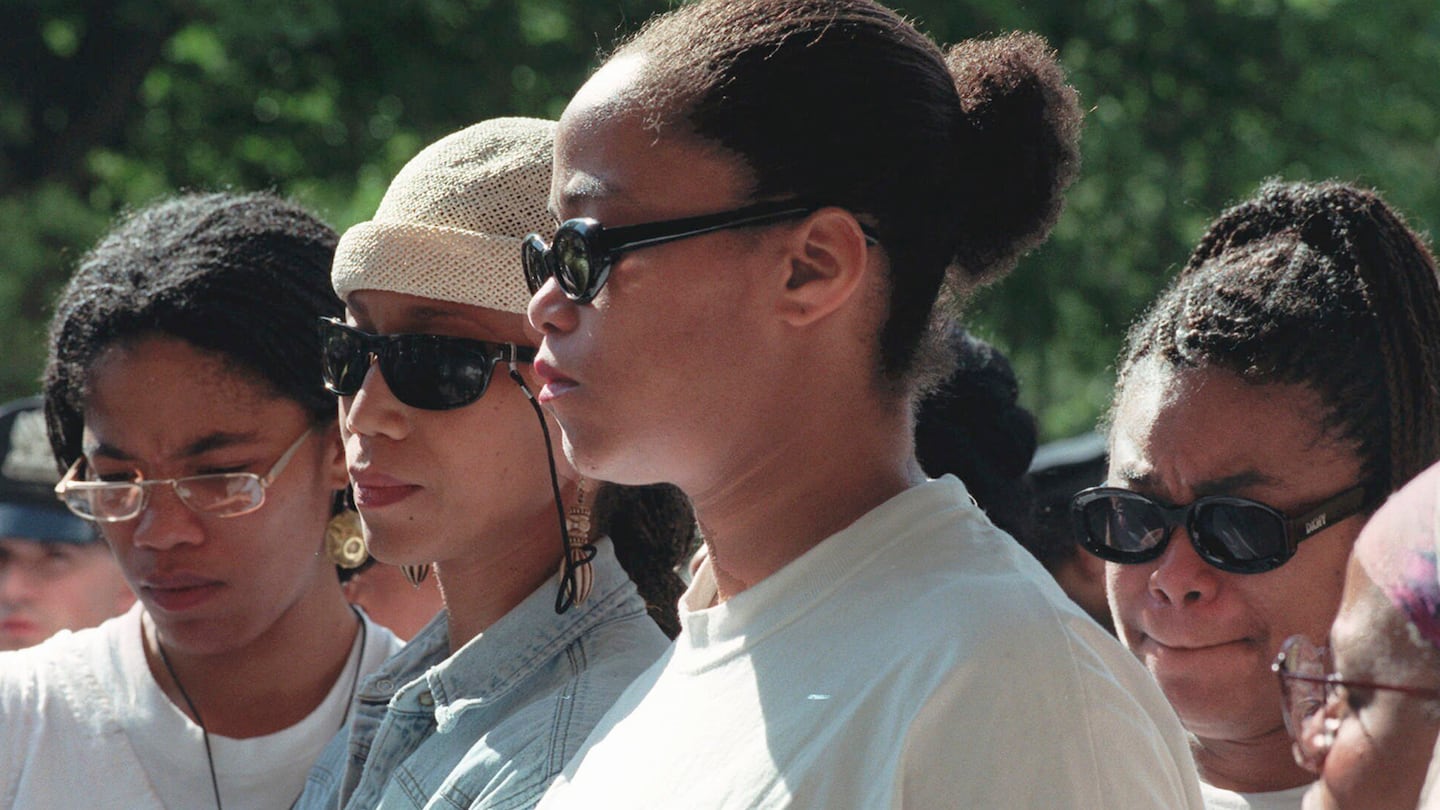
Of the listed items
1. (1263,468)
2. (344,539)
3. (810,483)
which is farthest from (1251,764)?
(344,539)

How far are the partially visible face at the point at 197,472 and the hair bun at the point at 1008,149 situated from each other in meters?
1.51

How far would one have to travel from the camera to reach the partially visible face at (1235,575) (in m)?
2.25

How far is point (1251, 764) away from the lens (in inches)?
89.1

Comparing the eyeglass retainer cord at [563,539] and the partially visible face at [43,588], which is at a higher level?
the eyeglass retainer cord at [563,539]

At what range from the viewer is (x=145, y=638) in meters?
3.07

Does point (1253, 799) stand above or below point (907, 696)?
below

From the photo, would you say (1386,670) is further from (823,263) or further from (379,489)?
(379,489)

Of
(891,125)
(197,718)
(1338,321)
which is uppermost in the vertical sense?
(891,125)

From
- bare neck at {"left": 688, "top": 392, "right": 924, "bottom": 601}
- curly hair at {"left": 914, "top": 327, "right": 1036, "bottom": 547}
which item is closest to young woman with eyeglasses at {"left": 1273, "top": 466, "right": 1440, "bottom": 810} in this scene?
bare neck at {"left": 688, "top": 392, "right": 924, "bottom": 601}

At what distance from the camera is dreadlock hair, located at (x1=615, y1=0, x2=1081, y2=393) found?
1748mm

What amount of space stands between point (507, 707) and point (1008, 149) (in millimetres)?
1018

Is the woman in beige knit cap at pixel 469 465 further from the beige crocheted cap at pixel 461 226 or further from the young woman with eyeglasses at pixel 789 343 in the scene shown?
the young woman with eyeglasses at pixel 789 343

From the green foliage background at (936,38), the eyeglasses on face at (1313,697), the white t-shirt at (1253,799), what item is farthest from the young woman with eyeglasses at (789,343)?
the green foliage background at (936,38)

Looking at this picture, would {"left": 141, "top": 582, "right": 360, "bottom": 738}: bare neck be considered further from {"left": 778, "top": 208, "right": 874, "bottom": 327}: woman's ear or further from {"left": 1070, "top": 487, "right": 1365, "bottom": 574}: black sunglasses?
{"left": 778, "top": 208, "right": 874, "bottom": 327}: woman's ear
